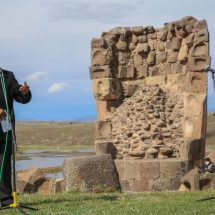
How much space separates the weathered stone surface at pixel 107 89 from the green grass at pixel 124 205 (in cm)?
768

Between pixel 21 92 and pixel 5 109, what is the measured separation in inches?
11.9

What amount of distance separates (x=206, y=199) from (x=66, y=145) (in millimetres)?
51901

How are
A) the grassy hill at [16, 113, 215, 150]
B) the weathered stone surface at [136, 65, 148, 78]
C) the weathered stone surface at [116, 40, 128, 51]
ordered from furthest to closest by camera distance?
the grassy hill at [16, 113, 215, 150]
the weathered stone surface at [116, 40, 128, 51]
the weathered stone surface at [136, 65, 148, 78]

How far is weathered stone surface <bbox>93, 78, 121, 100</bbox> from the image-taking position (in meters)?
18.1

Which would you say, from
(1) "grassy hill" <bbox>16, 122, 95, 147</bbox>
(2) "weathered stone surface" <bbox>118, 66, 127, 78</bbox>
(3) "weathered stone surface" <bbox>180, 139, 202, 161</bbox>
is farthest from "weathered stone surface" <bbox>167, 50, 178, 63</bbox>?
Answer: (1) "grassy hill" <bbox>16, 122, 95, 147</bbox>

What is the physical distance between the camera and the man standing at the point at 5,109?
26.7 feet

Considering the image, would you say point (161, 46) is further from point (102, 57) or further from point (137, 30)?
point (102, 57)

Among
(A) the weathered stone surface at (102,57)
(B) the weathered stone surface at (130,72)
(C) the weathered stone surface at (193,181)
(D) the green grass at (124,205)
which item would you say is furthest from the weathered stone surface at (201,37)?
(D) the green grass at (124,205)

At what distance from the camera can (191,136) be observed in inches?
639

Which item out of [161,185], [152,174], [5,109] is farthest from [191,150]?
[5,109]

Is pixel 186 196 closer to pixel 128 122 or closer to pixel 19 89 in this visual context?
pixel 19 89

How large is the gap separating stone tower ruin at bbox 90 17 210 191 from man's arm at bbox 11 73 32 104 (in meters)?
7.26

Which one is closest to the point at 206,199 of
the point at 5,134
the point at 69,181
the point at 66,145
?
the point at 5,134

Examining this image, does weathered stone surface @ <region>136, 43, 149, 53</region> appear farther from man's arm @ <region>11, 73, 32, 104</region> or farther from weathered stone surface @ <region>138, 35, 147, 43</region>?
man's arm @ <region>11, 73, 32, 104</region>
